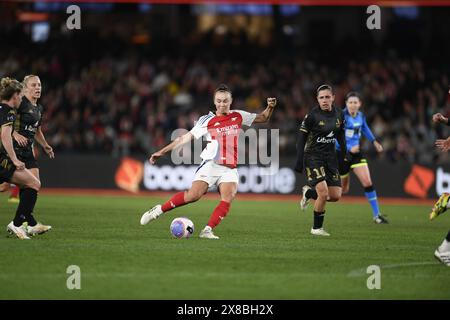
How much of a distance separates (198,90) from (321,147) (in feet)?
53.3

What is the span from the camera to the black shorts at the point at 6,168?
11.4 m

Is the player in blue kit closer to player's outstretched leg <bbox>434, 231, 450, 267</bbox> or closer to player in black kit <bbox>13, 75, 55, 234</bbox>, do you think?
player's outstretched leg <bbox>434, 231, 450, 267</bbox>

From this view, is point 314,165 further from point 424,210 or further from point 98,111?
point 98,111

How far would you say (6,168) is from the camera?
11375 millimetres

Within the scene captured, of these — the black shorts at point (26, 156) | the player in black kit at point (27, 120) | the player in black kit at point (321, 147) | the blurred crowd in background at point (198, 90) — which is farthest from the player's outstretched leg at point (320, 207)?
the blurred crowd in background at point (198, 90)

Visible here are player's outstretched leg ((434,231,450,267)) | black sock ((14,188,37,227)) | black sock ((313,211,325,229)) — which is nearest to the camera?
player's outstretched leg ((434,231,450,267))

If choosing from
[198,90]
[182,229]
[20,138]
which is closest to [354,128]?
[182,229]

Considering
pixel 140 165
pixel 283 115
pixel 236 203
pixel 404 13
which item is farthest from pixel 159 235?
pixel 404 13

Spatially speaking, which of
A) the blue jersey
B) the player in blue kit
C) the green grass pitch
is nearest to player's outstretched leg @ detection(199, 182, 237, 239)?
the green grass pitch

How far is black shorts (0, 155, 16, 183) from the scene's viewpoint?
11367mm

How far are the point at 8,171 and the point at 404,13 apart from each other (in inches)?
1096

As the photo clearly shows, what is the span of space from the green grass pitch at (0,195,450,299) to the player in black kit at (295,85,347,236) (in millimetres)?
676

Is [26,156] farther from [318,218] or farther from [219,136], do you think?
[318,218]

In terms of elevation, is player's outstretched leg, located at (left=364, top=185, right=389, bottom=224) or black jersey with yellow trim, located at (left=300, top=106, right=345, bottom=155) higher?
black jersey with yellow trim, located at (left=300, top=106, right=345, bottom=155)
